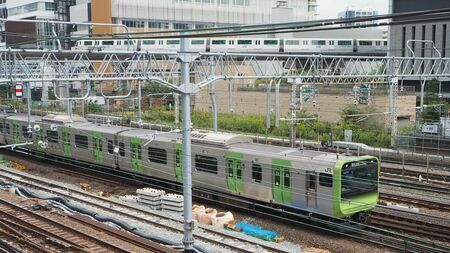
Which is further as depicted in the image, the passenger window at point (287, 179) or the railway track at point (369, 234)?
the passenger window at point (287, 179)

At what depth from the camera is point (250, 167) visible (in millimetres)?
14219

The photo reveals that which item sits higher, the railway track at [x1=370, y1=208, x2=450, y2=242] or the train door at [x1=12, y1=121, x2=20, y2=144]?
the train door at [x1=12, y1=121, x2=20, y2=144]

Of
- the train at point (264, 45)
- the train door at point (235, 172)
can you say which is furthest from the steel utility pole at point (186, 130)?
the train at point (264, 45)

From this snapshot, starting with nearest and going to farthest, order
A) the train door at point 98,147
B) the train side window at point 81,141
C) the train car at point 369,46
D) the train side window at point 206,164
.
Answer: the train side window at point 206,164, the train door at point 98,147, the train side window at point 81,141, the train car at point 369,46

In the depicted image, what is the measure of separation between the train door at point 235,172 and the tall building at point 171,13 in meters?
43.5

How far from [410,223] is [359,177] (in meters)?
2.01

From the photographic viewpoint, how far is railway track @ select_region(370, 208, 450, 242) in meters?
12.7

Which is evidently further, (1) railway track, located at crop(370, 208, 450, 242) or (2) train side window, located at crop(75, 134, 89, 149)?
(2) train side window, located at crop(75, 134, 89, 149)

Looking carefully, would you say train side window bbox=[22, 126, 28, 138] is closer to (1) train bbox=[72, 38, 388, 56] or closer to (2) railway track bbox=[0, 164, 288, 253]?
(2) railway track bbox=[0, 164, 288, 253]

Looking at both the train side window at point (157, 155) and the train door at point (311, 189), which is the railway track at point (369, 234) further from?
the train side window at point (157, 155)

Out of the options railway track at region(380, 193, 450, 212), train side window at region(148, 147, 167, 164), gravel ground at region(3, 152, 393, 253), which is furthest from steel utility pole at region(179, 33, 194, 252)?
railway track at region(380, 193, 450, 212)

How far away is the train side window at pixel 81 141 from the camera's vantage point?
21.2 meters

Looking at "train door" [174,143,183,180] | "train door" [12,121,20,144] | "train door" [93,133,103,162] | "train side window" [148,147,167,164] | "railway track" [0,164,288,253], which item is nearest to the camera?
"railway track" [0,164,288,253]

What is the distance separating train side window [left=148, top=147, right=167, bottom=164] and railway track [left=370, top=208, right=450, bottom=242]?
21.9 ft
